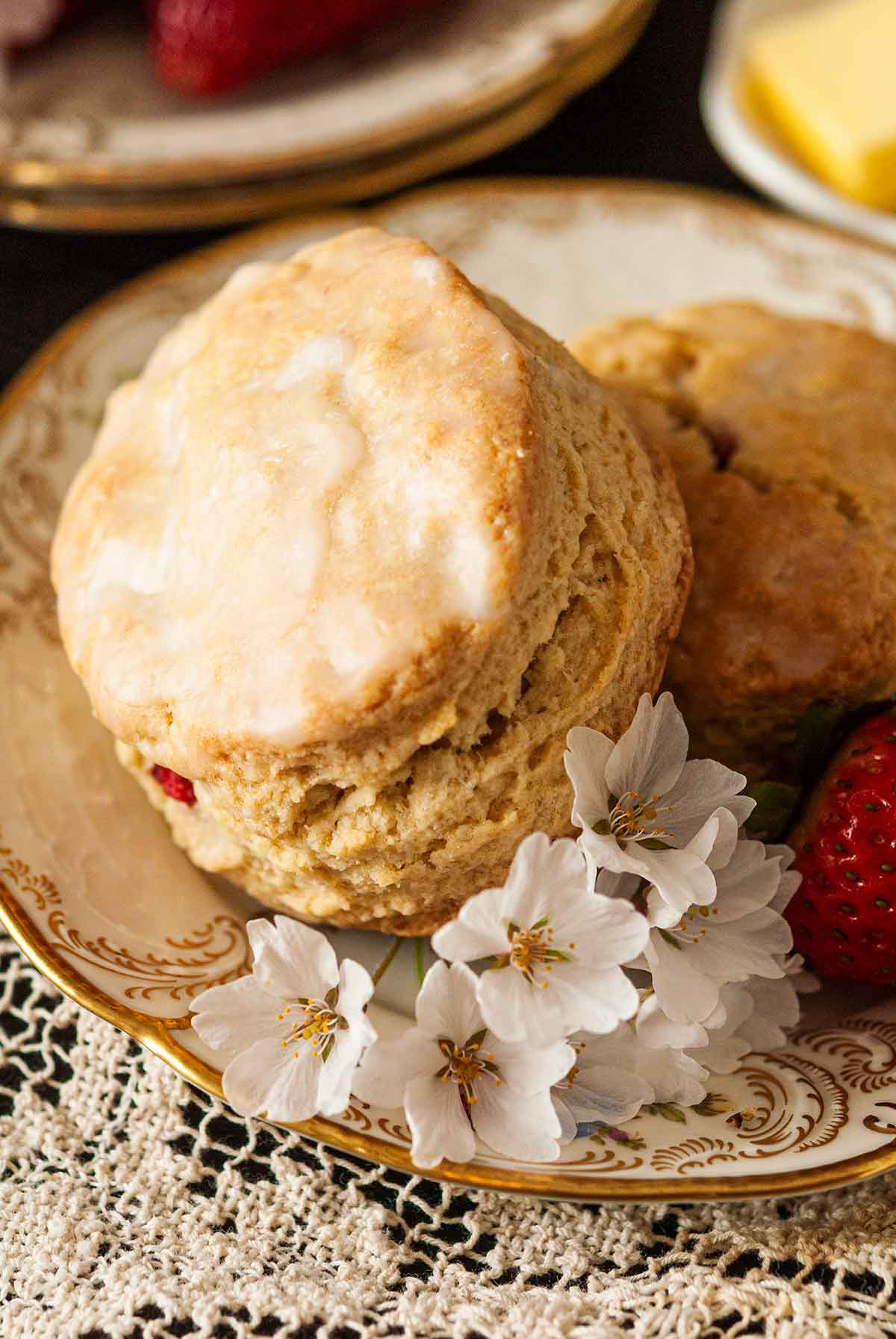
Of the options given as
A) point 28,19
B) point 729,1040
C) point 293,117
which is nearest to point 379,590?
point 729,1040

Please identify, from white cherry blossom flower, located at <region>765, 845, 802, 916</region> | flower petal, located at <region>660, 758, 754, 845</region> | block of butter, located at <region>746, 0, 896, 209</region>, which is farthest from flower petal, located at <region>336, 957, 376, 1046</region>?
block of butter, located at <region>746, 0, 896, 209</region>

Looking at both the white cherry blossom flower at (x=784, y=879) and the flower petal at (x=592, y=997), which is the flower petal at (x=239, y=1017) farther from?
the white cherry blossom flower at (x=784, y=879)

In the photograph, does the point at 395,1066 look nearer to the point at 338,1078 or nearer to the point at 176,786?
the point at 338,1078

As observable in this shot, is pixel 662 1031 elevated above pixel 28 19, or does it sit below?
below

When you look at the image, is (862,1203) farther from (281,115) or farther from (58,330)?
(281,115)

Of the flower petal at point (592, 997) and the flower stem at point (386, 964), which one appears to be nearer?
the flower petal at point (592, 997)

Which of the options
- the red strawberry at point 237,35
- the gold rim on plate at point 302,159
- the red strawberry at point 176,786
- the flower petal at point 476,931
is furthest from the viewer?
the red strawberry at point 237,35

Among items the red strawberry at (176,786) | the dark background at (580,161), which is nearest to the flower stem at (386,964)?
the red strawberry at (176,786)

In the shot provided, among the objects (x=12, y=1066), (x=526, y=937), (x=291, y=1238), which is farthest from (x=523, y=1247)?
(x=12, y=1066)
